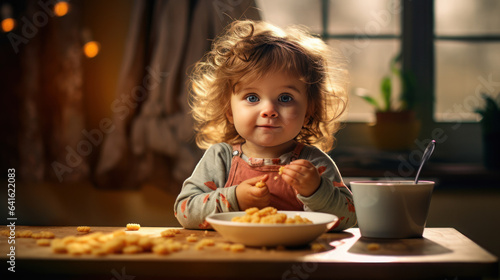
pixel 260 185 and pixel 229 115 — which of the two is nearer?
pixel 260 185

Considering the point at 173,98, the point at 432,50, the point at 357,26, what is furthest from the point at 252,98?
the point at 432,50

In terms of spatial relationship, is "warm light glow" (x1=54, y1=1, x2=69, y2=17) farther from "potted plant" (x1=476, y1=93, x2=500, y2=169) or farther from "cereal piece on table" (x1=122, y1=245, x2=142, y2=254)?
"potted plant" (x1=476, y1=93, x2=500, y2=169)

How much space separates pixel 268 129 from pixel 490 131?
4.42 ft

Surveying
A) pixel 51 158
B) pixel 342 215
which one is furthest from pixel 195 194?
pixel 51 158

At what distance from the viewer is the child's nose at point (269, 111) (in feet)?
3.54

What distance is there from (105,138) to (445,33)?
5.15 feet

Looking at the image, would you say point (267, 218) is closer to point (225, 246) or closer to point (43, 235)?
point (225, 246)

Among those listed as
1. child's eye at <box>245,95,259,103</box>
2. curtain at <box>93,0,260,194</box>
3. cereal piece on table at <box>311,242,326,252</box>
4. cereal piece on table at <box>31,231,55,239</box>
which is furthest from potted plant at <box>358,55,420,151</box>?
cereal piece on table at <box>31,231,55,239</box>

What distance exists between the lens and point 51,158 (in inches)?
82.4

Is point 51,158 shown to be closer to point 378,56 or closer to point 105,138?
point 105,138

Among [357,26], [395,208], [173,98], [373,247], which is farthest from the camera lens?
[357,26]

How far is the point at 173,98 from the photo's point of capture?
2.02 meters

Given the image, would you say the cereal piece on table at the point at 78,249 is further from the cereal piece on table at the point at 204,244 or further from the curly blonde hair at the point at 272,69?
the curly blonde hair at the point at 272,69

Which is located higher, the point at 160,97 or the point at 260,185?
the point at 160,97
